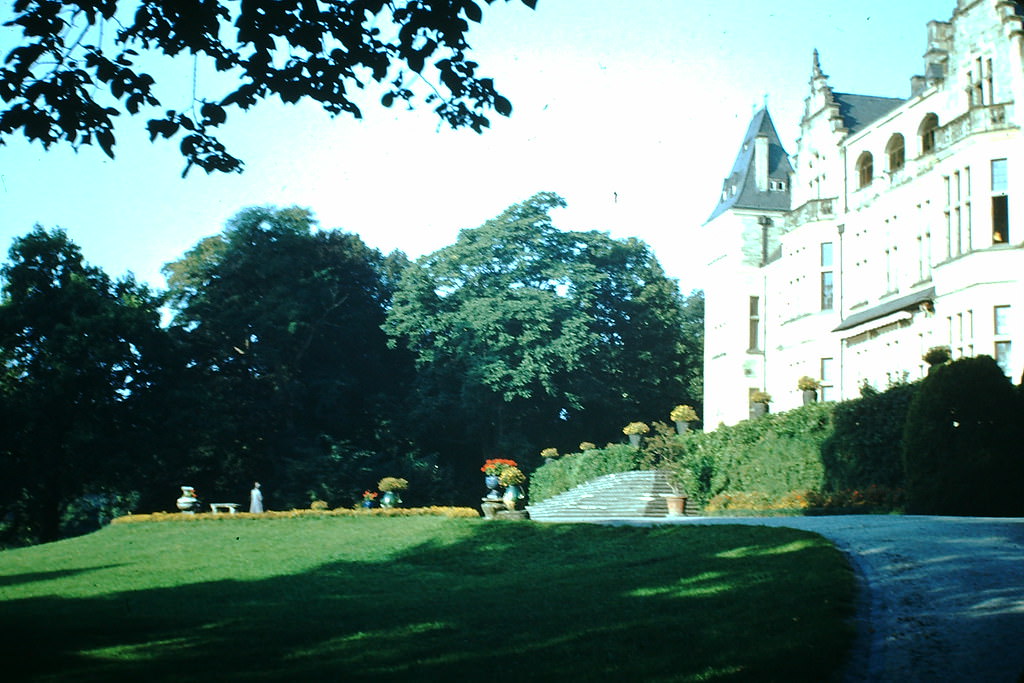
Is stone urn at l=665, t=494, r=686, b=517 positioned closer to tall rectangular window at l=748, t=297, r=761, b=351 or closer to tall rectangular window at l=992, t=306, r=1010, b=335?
tall rectangular window at l=992, t=306, r=1010, b=335

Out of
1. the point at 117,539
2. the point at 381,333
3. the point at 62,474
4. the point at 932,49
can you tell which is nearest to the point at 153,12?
the point at 117,539

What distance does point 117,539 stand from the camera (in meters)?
30.3

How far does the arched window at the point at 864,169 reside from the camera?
42000 millimetres

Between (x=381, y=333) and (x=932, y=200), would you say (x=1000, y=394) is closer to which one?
(x=932, y=200)

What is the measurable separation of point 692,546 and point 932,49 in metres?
28.4

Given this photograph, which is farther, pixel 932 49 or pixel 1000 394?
pixel 932 49

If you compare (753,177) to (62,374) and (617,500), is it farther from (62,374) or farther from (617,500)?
(62,374)

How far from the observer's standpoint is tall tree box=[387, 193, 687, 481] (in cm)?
6094

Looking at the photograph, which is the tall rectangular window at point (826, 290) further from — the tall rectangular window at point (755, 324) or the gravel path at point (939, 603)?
the gravel path at point (939, 603)

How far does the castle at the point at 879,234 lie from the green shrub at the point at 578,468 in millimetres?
6833

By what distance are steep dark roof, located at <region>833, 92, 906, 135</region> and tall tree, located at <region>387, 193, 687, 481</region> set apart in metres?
19.6

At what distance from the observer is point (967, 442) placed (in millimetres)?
22094

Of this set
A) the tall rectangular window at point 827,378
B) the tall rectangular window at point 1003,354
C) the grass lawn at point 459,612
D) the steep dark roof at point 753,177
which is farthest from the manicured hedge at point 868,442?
the steep dark roof at point 753,177

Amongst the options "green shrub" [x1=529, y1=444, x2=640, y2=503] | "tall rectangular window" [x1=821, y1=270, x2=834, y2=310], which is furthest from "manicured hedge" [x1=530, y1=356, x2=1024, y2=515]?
"tall rectangular window" [x1=821, y1=270, x2=834, y2=310]
